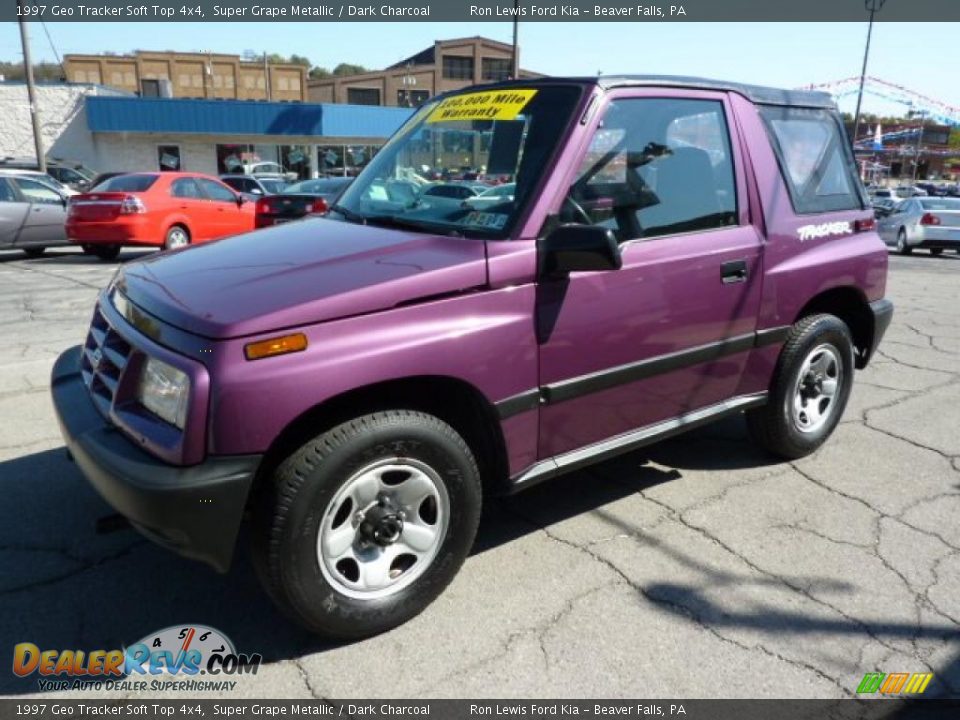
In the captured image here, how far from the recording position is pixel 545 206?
9.59 ft

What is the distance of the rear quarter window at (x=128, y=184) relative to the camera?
41.8 feet

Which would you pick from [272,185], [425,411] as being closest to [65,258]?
[272,185]

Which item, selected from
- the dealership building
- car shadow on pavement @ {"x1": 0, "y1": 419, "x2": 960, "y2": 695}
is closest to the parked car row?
car shadow on pavement @ {"x1": 0, "y1": 419, "x2": 960, "y2": 695}

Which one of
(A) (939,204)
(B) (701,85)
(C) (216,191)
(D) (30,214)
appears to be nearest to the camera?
(B) (701,85)

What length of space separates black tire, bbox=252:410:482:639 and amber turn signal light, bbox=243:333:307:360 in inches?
12.4

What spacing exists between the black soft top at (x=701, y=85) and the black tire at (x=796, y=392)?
3.93ft

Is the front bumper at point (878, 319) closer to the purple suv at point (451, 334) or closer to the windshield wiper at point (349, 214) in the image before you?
the purple suv at point (451, 334)

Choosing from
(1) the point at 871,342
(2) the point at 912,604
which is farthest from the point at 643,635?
(1) the point at 871,342

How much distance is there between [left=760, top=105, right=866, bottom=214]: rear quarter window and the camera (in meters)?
3.93

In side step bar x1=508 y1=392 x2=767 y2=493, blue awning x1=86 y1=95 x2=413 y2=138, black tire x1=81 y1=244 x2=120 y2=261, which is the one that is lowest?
black tire x1=81 y1=244 x2=120 y2=261

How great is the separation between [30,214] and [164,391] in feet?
41.6

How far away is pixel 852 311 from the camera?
452 centimetres

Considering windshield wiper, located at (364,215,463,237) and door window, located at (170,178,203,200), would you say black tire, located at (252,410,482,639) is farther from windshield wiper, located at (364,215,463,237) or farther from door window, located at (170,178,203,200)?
door window, located at (170,178,203,200)

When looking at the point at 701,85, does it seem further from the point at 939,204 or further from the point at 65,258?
the point at 939,204
